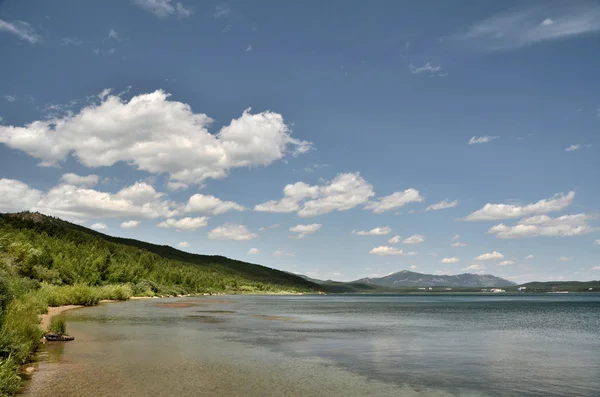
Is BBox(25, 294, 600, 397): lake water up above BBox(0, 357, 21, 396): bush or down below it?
below

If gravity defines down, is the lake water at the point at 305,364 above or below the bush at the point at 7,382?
below

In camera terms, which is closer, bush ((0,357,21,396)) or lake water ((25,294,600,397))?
bush ((0,357,21,396))

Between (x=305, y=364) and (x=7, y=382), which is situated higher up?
(x=7, y=382)

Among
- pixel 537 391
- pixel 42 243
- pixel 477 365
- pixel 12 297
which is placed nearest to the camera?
pixel 537 391

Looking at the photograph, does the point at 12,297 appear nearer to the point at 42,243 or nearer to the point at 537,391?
the point at 537,391

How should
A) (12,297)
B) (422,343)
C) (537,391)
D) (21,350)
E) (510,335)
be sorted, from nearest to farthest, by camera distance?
(537,391) < (21,350) < (12,297) < (422,343) < (510,335)

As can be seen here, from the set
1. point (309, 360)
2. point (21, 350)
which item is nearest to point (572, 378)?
point (309, 360)

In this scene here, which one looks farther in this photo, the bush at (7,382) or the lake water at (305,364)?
the lake water at (305,364)

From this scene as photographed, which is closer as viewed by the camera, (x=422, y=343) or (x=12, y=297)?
(x=12, y=297)

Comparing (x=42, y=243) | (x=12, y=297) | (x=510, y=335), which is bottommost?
(x=510, y=335)

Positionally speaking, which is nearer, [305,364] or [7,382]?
[7,382]

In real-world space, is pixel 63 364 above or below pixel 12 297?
below

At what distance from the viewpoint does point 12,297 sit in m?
32.4

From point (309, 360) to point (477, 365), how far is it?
33.9 ft
